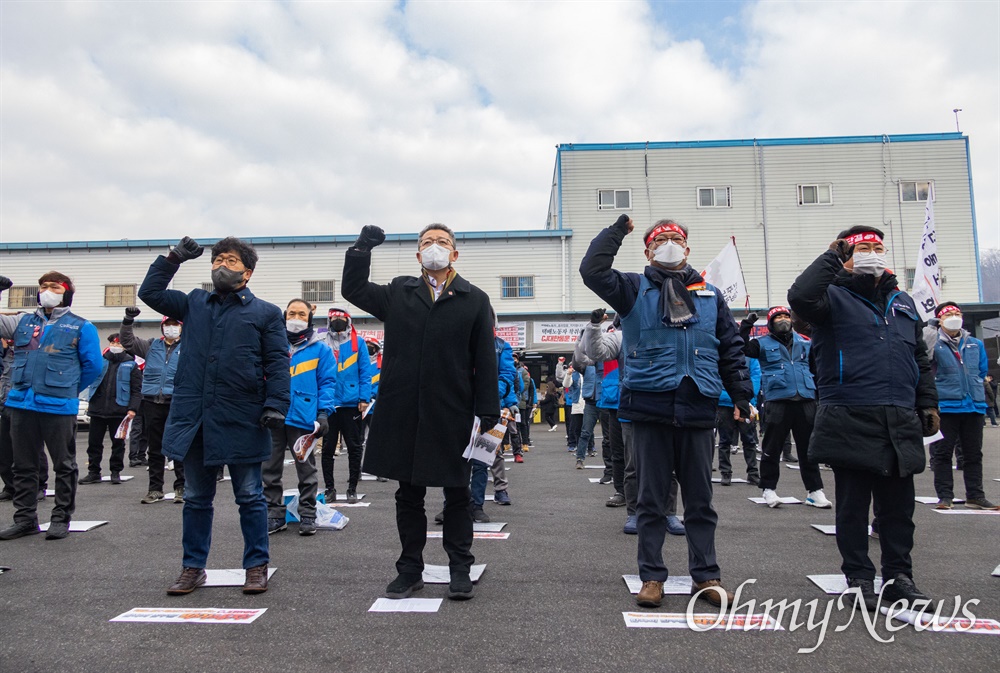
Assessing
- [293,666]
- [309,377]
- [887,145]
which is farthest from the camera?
[887,145]

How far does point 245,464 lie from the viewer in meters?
4.46

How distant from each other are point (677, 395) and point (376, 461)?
70.9 inches

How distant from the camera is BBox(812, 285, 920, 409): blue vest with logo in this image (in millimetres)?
4105

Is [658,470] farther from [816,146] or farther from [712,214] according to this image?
[816,146]

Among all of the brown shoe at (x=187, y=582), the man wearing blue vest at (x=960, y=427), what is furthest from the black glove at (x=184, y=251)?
the man wearing blue vest at (x=960, y=427)

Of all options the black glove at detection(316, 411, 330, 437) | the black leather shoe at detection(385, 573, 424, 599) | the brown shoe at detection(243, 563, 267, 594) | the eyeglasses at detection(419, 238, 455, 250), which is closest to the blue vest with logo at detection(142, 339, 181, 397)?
the black glove at detection(316, 411, 330, 437)

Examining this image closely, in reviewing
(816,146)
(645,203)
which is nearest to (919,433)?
(645,203)

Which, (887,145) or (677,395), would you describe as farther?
(887,145)

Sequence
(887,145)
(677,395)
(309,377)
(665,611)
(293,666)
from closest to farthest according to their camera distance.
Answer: (293,666)
(665,611)
(677,395)
(309,377)
(887,145)

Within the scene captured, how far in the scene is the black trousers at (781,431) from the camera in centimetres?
767

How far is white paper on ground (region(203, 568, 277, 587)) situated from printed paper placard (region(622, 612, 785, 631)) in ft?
7.56

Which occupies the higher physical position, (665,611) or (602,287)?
(602,287)

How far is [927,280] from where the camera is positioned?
1105 cm

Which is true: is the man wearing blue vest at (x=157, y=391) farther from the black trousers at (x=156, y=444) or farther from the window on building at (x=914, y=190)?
the window on building at (x=914, y=190)
